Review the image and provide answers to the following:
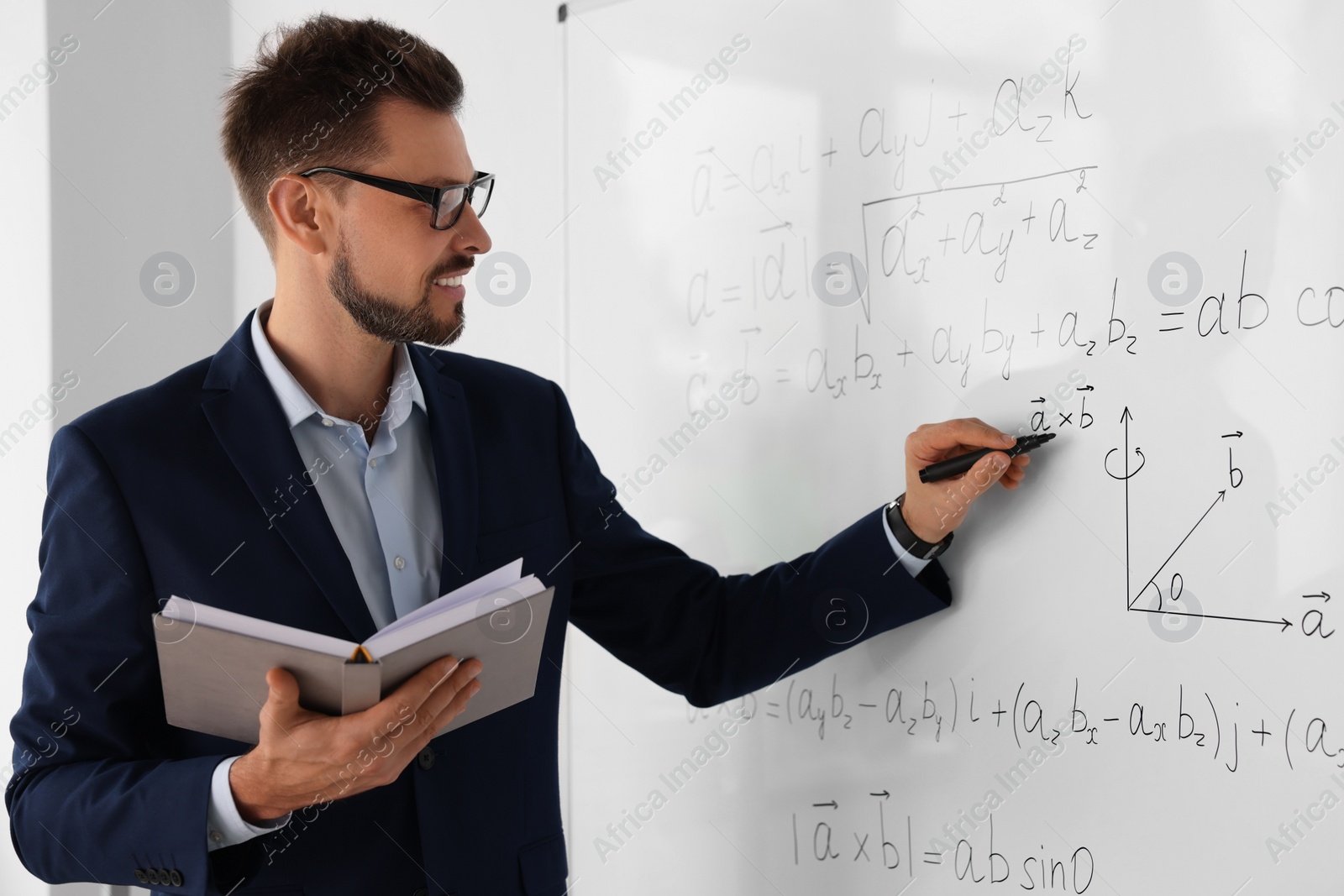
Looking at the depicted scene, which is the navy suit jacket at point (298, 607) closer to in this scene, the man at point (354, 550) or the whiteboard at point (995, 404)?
the man at point (354, 550)

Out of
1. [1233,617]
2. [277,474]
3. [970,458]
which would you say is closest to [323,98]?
[277,474]

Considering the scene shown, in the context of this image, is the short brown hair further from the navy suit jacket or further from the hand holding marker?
the hand holding marker

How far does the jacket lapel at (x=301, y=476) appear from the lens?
122cm

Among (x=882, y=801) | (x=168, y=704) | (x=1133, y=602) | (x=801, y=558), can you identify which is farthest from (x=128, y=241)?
(x=1133, y=602)

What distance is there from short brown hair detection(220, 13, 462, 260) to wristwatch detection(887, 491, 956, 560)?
2.49 ft

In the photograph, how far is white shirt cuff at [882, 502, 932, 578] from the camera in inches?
51.6

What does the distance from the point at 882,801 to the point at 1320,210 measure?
2.81 feet

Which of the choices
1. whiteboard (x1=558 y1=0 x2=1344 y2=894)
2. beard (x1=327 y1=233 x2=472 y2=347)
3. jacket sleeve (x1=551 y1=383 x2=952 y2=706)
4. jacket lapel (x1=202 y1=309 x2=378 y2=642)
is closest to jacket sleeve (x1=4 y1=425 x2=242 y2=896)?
jacket lapel (x1=202 y1=309 x2=378 y2=642)

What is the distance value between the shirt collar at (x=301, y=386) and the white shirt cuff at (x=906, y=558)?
608 mm

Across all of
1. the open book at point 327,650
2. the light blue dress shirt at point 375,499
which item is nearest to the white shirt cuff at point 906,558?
the light blue dress shirt at point 375,499

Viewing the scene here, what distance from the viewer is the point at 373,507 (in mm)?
1299

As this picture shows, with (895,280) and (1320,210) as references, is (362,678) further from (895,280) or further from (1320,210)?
(1320,210)

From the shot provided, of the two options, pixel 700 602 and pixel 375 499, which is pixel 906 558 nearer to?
pixel 700 602

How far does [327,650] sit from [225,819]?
0.93 feet
